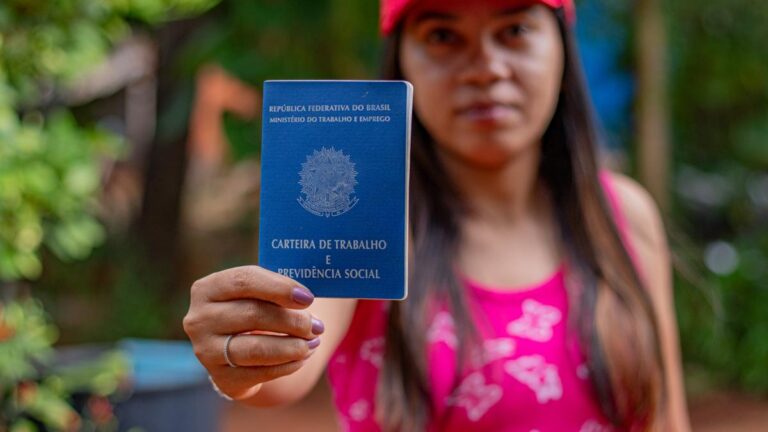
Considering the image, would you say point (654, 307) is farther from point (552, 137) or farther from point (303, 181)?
point (303, 181)

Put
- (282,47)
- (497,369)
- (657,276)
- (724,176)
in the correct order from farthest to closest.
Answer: (724,176) < (282,47) < (657,276) < (497,369)

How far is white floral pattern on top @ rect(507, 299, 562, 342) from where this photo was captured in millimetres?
1809

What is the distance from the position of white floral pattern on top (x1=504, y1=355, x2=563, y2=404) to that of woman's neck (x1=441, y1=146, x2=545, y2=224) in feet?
1.10

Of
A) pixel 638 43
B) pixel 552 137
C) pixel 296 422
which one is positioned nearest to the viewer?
pixel 552 137

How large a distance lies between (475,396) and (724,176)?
19.8 ft

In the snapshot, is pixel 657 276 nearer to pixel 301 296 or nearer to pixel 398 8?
pixel 398 8

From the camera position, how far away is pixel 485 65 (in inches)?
69.4

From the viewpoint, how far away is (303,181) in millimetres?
1429

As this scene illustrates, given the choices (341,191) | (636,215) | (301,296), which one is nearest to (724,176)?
(636,215)

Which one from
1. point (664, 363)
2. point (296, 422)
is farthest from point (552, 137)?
point (296, 422)

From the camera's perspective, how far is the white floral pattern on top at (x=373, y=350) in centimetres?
184

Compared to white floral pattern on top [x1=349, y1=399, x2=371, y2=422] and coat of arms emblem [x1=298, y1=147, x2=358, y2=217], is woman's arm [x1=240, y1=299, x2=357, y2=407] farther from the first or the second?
coat of arms emblem [x1=298, y1=147, x2=358, y2=217]

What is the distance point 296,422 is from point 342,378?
15.7ft

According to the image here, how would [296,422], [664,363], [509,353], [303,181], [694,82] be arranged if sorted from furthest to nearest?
Result: [694,82] → [296,422] → [664,363] → [509,353] → [303,181]
